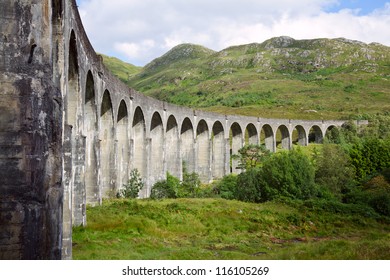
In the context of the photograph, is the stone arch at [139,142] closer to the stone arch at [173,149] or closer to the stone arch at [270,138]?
the stone arch at [173,149]

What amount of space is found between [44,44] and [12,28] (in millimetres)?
470

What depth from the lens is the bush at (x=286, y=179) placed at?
29.1 metres

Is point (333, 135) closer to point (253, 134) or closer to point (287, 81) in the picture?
point (253, 134)

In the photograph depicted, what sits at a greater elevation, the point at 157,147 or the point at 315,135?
the point at 315,135

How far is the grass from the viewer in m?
13.8

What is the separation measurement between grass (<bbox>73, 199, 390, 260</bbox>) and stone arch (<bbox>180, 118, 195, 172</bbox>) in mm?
15017

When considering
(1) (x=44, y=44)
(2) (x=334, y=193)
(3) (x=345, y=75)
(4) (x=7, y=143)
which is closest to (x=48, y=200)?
(4) (x=7, y=143)

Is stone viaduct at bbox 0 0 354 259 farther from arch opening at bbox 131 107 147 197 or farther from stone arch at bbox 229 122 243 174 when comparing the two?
stone arch at bbox 229 122 243 174

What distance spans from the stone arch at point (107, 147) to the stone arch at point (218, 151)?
984 inches

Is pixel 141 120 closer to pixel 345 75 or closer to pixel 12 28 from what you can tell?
pixel 12 28

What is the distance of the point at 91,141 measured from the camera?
18.7m

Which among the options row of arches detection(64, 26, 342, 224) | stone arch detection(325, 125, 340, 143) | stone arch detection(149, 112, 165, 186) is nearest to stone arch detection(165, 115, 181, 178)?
row of arches detection(64, 26, 342, 224)

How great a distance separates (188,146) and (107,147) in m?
19.0

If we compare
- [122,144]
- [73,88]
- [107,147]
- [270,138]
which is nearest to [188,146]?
[122,144]
